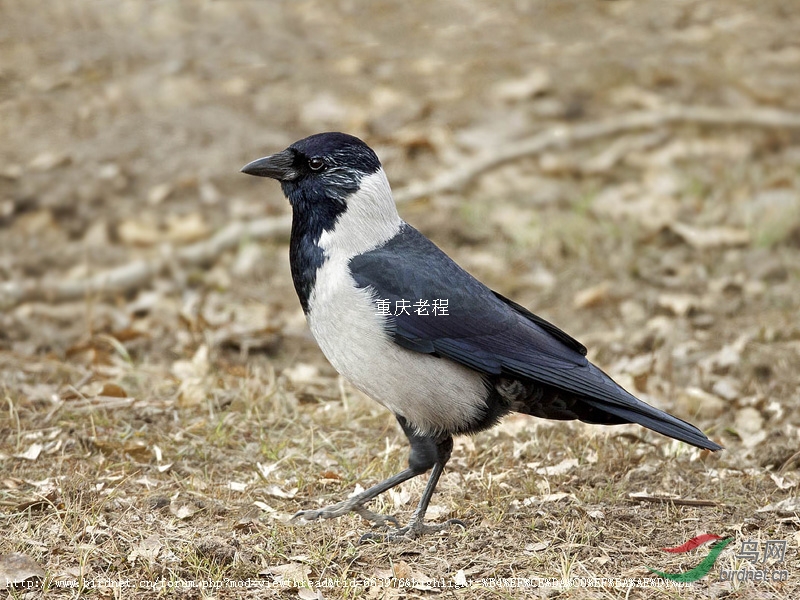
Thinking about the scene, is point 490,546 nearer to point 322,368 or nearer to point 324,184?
point 324,184

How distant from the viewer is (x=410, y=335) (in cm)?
383

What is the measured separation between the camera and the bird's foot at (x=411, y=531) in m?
3.83

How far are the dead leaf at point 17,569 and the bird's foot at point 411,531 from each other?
3.98ft

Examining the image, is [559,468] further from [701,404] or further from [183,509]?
[183,509]

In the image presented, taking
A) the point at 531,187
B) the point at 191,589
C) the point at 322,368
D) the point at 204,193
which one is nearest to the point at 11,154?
the point at 204,193

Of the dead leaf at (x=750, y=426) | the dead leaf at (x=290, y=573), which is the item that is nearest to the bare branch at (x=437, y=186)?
the dead leaf at (x=290, y=573)

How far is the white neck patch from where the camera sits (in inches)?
158

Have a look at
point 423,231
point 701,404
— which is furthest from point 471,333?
point 423,231

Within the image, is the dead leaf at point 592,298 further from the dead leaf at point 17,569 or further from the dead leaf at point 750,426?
the dead leaf at point 17,569

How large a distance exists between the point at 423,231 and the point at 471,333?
149 inches

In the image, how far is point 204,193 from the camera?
8.02 meters

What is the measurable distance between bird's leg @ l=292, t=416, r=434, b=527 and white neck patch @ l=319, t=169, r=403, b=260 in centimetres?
74

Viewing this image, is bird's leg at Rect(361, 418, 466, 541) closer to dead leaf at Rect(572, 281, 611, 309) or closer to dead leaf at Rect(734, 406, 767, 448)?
dead leaf at Rect(734, 406, 767, 448)

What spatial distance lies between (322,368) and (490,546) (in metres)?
2.36
